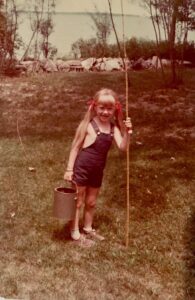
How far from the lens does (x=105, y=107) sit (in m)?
3.86

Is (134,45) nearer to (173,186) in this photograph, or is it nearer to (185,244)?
(173,186)

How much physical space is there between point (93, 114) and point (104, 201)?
4.06 ft

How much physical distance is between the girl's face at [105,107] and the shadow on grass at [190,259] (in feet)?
3.85

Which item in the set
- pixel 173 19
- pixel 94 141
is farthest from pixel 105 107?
pixel 173 19

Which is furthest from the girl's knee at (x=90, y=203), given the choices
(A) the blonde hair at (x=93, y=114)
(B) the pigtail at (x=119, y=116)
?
(B) the pigtail at (x=119, y=116)

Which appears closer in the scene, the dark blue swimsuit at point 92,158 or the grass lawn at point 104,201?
the grass lawn at point 104,201

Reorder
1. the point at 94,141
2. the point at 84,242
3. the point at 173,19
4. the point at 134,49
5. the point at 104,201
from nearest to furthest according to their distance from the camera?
1. the point at 94,141
2. the point at 84,242
3. the point at 104,201
4. the point at 173,19
5. the point at 134,49

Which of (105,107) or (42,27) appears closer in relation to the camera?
(105,107)

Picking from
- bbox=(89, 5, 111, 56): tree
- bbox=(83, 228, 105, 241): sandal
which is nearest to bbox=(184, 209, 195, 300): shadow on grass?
bbox=(83, 228, 105, 241): sandal

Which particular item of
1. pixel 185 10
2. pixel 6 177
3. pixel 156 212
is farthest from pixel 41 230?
pixel 185 10

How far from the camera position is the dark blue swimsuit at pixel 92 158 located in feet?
12.9

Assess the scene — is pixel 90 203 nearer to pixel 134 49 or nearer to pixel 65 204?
pixel 65 204

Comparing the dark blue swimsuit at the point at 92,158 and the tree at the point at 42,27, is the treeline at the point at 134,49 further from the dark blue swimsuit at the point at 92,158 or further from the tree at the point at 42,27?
the dark blue swimsuit at the point at 92,158

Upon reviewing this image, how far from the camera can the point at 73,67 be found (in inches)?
425
